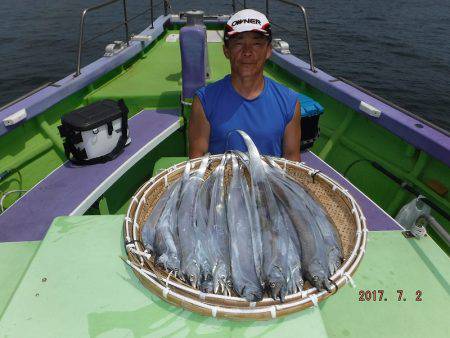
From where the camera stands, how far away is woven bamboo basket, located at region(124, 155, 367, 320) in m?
1.53

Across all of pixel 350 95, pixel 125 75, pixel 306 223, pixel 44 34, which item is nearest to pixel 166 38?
pixel 125 75

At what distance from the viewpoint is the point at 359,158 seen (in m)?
4.48

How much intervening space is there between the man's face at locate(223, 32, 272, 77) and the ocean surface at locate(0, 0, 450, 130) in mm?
10793

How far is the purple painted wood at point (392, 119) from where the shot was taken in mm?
3340

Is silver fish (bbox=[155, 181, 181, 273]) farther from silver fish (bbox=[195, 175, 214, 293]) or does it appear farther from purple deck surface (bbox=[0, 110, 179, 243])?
purple deck surface (bbox=[0, 110, 179, 243])

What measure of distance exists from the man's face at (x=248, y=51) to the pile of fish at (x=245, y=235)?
94cm

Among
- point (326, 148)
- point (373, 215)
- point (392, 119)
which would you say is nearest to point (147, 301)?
point (373, 215)

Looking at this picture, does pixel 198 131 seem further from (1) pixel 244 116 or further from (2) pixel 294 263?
(2) pixel 294 263

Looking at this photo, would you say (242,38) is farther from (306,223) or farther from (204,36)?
(204,36)

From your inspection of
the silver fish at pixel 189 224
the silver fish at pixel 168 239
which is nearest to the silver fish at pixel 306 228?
the silver fish at pixel 189 224

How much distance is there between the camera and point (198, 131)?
10.3 feet

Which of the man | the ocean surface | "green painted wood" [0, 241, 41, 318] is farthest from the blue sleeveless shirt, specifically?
the ocean surface

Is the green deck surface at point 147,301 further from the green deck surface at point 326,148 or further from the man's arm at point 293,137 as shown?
the green deck surface at point 326,148

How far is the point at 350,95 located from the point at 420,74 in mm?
12926
